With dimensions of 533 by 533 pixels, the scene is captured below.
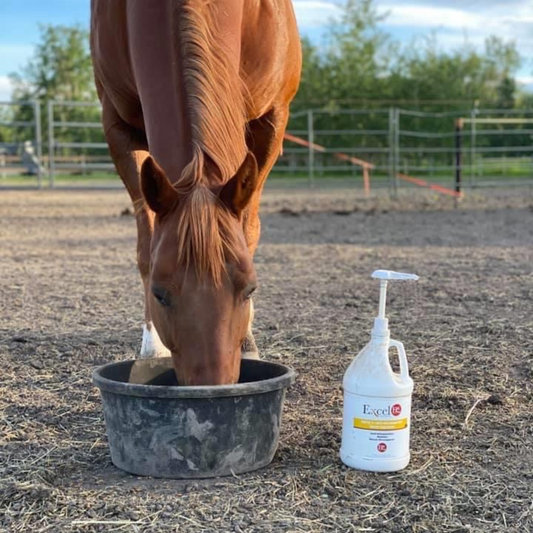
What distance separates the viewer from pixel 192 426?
2.01 meters

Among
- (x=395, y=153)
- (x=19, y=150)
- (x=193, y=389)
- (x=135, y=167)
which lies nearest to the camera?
(x=193, y=389)

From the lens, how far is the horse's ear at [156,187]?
199 cm

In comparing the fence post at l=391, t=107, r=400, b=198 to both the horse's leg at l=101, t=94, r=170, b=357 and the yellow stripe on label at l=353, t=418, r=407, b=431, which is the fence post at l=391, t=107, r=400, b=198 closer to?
the horse's leg at l=101, t=94, r=170, b=357

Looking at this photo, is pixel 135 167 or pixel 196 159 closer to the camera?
pixel 196 159

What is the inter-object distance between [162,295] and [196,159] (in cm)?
43

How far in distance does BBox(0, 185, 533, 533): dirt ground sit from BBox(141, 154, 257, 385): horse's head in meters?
0.38

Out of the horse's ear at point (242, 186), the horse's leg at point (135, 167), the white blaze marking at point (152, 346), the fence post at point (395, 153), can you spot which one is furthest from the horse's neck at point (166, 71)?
the fence post at point (395, 153)

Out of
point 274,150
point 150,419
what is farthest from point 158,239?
point 274,150

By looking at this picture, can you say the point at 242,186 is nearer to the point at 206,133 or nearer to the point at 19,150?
the point at 206,133

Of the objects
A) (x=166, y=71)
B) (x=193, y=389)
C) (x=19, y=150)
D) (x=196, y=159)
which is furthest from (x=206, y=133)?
(x=19, y=150)

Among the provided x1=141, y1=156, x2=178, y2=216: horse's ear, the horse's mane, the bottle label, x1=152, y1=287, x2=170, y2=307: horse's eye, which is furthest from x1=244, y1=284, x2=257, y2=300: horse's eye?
the bottle label

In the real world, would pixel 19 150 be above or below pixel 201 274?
above

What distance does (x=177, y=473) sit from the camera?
207 centimetres

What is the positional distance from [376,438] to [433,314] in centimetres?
234
